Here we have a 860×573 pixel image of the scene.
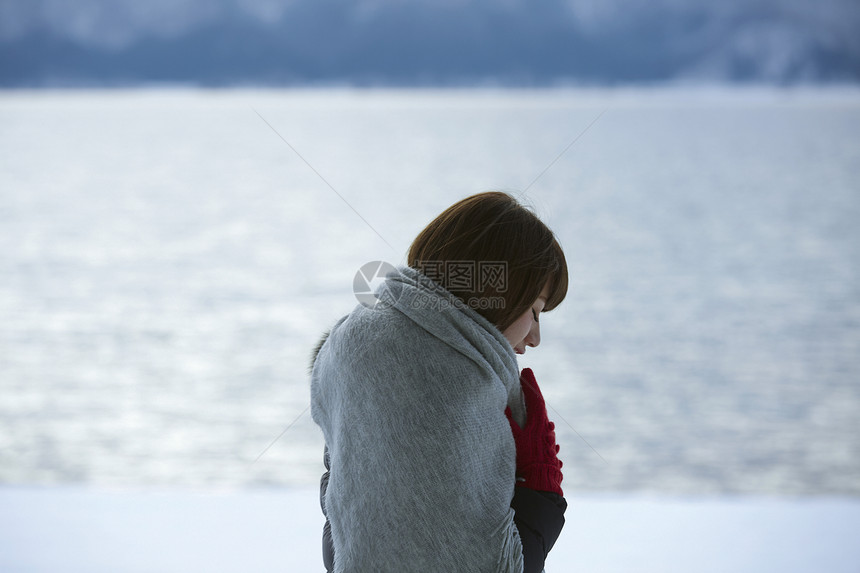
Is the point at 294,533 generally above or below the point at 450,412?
above

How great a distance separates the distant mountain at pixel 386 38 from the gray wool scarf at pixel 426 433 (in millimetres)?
8270

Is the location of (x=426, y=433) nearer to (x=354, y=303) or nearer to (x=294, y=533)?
(x=294, y=533)

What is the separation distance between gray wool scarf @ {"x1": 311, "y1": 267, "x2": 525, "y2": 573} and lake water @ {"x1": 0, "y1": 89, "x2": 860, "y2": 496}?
17.9 inches

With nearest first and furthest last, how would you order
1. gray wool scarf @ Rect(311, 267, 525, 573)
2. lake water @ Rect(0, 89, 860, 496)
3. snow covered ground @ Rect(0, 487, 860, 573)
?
gray wool scarf @ Rect(311, 267, 525, 573), snow covered ground @ Rect(0, 487, 860, 573), lake water @ Rect(0, 89, 860, 496)

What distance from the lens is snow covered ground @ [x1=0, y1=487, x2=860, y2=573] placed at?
1723 millimetres

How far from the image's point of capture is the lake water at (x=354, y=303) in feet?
9.12

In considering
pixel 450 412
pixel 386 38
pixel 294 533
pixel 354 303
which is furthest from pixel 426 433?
pixel 386 38

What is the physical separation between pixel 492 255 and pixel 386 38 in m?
11.2

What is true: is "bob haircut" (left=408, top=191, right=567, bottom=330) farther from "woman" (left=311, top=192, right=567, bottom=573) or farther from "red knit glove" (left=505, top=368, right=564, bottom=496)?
"red knit glove" (left=505, top=368, right=564, bottom=496)

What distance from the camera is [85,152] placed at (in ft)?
44.1

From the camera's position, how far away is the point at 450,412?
84 cm

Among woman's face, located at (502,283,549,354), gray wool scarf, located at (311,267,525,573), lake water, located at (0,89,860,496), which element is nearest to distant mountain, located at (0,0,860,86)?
lake water, located at (0,89,860,496)

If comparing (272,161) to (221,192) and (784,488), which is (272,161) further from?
(784,488)

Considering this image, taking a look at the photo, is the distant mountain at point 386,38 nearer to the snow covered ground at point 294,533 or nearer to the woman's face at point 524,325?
the snow covered ground at point 294,533
